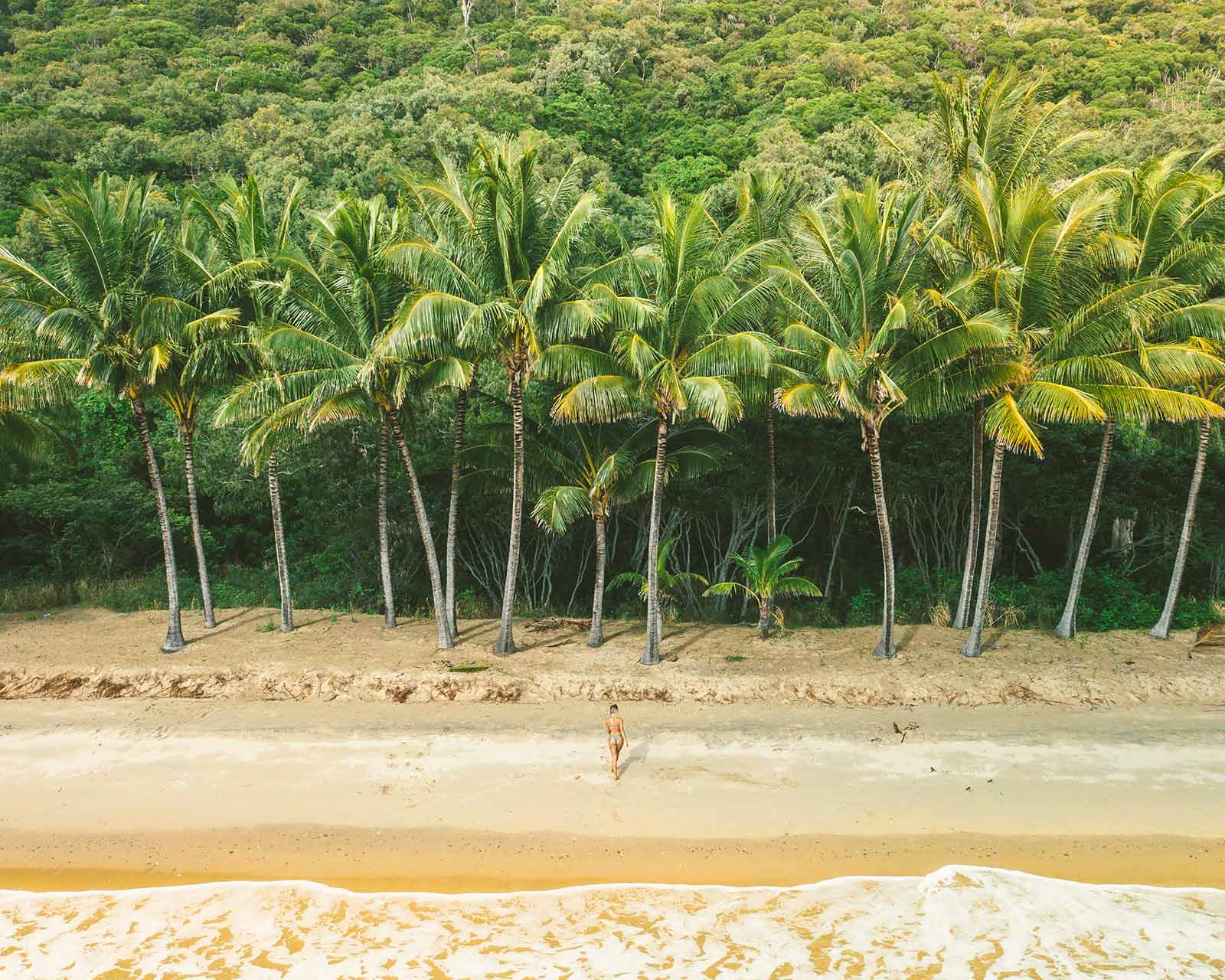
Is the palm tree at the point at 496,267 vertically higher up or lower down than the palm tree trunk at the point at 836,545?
higher up

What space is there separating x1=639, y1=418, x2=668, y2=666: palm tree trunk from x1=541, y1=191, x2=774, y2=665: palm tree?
0.11m

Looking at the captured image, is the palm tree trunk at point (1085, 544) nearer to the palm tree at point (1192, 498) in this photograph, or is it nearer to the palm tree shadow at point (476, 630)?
the palm tree at point (1192, 498)

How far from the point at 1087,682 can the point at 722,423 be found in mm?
8000

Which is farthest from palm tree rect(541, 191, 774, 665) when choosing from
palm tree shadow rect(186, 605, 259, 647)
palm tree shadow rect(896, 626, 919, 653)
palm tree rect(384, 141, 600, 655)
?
palm tree shadow rect(186, 605, 259, 647)

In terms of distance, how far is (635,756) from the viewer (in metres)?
13.4

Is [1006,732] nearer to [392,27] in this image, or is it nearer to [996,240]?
[996,240]

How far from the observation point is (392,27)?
6506 cm

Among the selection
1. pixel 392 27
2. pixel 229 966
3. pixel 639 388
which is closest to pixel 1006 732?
pixel 639 388

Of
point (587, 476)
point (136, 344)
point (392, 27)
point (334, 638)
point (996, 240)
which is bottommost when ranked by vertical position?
point (334, 638)

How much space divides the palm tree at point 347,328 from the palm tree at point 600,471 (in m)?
3.07

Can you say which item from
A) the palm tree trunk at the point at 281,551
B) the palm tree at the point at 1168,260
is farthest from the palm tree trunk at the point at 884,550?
the palm tree trunk at the point at 281,551

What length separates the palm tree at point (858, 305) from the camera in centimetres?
1480

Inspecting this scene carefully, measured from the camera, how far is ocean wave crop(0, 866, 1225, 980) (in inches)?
357

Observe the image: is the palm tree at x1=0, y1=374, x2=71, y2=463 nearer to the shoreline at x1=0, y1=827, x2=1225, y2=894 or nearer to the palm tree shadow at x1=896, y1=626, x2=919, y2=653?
the shoreline at x1=0, y1=827, x2=1225, y2=894
